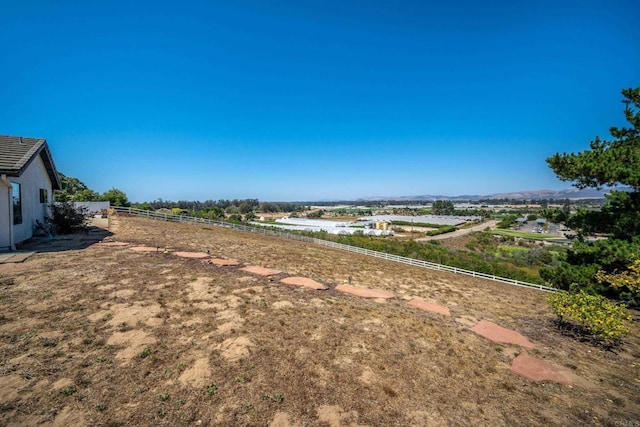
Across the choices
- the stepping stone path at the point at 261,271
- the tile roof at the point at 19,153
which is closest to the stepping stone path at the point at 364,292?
the stepping stone path at the point at 261,271

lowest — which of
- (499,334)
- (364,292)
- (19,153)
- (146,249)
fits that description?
(499,334)

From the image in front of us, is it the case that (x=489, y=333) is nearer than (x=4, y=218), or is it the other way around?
(x=489, y=333)

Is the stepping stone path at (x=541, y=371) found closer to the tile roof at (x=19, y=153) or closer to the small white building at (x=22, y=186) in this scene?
the small white building at (x=22, y=186)

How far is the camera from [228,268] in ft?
24.7

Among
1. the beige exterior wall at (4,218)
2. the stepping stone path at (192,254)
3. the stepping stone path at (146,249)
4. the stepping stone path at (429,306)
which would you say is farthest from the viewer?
the stepping stone path at (146,249)

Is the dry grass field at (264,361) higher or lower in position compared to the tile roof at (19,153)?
lower

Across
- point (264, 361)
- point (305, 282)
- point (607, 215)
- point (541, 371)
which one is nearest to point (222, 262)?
point (305, 282)

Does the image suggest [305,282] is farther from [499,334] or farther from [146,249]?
[146,249]

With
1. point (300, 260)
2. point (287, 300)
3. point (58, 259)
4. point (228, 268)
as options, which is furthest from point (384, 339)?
point (58, 259)

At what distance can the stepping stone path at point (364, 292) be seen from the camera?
20.6ft

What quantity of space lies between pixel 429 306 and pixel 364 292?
1.51 meters

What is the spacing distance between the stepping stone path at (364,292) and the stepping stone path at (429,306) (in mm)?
585

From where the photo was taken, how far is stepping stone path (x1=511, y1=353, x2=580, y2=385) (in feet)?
11.2

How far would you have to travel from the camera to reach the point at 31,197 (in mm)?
10406
